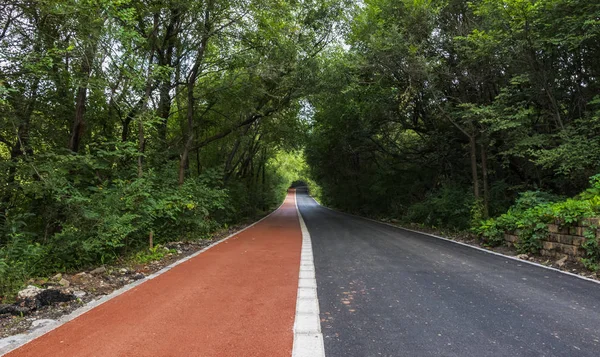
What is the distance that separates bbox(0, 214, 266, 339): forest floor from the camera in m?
3.96

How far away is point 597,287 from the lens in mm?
5324

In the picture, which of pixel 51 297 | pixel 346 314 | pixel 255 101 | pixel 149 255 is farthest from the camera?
pixel 255 101

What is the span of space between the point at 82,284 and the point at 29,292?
915 millimetres

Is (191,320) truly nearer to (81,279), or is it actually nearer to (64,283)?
(64,283)

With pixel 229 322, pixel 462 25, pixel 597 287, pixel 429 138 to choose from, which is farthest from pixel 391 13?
pixel 229 322

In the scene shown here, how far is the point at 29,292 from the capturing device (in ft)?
15.4

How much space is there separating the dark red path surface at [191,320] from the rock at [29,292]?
105cm

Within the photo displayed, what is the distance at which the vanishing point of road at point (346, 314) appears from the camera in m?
3.22

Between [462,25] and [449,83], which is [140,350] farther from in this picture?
[462,25]

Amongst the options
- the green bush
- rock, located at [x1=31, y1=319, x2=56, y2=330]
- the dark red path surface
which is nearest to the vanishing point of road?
the dark red path surface

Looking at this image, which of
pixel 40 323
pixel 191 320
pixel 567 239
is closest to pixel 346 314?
pixel 191 320

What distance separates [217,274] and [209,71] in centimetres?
990

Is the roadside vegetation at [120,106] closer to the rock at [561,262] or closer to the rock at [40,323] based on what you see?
the rock at [40,323]

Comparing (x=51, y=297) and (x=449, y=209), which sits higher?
(x=449, y=209)
